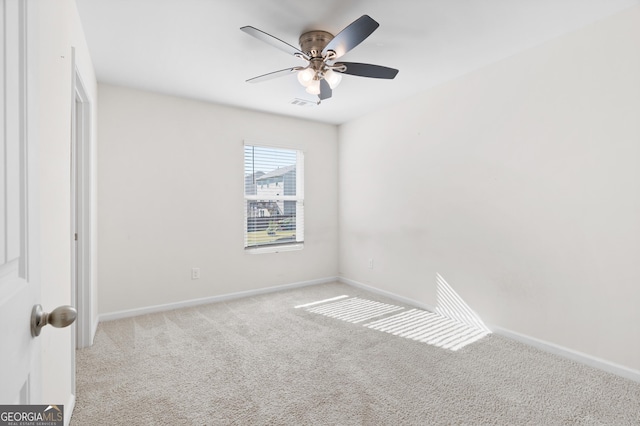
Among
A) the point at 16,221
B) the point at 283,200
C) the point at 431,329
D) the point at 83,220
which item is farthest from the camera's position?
the point at 283,200

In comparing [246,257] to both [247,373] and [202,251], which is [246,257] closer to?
[202,251]

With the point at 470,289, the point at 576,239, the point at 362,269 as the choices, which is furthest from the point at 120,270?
the point at 576,239

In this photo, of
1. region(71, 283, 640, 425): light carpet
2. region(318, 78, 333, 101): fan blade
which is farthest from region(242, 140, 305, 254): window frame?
region(318, 78, 333, 101): fan blade

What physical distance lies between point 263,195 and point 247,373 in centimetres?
247

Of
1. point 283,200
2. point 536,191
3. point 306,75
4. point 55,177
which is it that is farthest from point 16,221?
point 283,200

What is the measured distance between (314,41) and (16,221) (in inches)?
87.6

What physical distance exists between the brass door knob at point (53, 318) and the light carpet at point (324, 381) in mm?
1366

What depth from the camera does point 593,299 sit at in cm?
232

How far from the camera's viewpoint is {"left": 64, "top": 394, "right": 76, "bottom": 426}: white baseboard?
1.69m

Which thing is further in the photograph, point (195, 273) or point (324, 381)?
point (195, 273)

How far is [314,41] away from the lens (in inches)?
92.2

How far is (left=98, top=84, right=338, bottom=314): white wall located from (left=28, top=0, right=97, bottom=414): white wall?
1506mm

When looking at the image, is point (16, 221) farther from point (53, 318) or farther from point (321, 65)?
point (321, 65)

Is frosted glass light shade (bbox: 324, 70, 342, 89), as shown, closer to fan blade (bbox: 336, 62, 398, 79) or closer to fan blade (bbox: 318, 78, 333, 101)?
fan blade (bbox: 336, 62, 398, 79)
